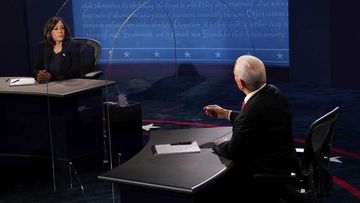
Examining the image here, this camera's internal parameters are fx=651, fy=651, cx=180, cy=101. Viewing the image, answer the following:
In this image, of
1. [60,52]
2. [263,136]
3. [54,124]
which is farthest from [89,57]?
[263,136]

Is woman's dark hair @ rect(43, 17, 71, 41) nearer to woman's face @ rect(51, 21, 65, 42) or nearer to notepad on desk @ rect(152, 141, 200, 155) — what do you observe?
woman's face @ rect(51, 21, 65, 42)

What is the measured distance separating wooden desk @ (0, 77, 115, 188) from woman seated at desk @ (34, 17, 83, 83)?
25 centimetres

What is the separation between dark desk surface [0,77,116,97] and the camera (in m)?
5.35

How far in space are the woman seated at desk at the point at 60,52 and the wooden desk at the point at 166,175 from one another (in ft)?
7.98

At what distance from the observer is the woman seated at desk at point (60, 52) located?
6.05 m

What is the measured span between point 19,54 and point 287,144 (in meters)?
6.65

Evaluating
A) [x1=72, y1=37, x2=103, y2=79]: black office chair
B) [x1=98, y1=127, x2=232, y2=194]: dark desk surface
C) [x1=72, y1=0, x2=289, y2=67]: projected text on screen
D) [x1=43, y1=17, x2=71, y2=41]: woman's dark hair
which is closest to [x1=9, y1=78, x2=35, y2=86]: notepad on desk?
[x1=43, y1=17, x2=71, y2=41]: woman's dark hair

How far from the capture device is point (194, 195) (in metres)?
3.40

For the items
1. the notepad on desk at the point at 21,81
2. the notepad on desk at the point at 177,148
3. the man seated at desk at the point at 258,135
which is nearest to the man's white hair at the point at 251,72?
the man seated at desk at the point at 258,135

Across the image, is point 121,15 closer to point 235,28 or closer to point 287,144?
point 235,28

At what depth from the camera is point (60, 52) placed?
20.2 feet

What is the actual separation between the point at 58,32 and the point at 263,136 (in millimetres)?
3098

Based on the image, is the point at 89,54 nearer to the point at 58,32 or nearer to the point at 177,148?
the point at 58,32

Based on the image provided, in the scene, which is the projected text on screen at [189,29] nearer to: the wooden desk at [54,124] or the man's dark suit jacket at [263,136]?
the wooden desk at [54,124]
